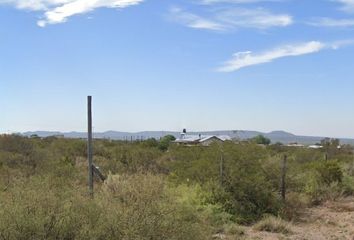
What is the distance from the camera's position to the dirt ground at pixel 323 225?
15.1 metres

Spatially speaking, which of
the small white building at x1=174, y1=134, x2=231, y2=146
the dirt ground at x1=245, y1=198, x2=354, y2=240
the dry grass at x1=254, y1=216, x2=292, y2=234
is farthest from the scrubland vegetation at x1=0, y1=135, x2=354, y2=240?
the small white building at x1=174, y1=134, x2=231, y2=146

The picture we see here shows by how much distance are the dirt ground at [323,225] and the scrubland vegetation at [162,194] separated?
470 millimetres

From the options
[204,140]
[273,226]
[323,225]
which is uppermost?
[204,140]

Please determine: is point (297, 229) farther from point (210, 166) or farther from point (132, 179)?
point (132, 179)

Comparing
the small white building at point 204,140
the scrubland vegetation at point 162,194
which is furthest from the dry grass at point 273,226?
the small white building at point 204,140

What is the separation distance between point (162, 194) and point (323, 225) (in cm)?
798

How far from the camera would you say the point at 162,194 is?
10953 mm

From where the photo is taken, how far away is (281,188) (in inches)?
826

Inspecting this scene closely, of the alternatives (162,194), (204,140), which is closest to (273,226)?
(162,194)

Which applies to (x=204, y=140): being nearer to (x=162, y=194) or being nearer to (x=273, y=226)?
(x=273, y=226)

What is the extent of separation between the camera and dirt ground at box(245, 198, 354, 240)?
49.4ft

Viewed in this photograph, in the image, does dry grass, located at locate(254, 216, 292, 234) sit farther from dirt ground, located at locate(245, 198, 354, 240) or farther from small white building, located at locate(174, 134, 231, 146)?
small white building, located at locate(174, 134, 231, 146)

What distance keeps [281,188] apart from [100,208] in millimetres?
13036

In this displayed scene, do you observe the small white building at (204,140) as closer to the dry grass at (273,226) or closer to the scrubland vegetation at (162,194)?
the scrubland vegetation at (162,194)
